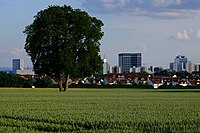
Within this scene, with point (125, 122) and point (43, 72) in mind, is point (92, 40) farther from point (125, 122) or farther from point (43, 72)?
point (125, 122)

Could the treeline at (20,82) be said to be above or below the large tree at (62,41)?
below

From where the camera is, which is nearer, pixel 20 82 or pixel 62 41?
pixel 62 41

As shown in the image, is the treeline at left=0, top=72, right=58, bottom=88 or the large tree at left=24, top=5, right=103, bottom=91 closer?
the large tree at left=24, top=5, right=103, bottom=91

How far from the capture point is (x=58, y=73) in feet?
258

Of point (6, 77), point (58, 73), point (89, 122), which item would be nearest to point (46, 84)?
point (6, 77)

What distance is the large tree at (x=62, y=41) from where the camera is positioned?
77125mm

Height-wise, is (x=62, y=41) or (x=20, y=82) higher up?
(x=62, y=41)

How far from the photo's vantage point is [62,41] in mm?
77625

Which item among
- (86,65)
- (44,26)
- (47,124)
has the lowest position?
(47,124)

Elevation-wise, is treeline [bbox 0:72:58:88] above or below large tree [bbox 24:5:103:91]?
below

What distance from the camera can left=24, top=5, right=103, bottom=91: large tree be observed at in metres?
77.1

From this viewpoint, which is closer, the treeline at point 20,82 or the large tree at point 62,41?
the large tree at point 62,41

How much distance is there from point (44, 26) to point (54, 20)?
181 cm

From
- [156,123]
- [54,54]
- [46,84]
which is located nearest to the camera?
[156,123]
